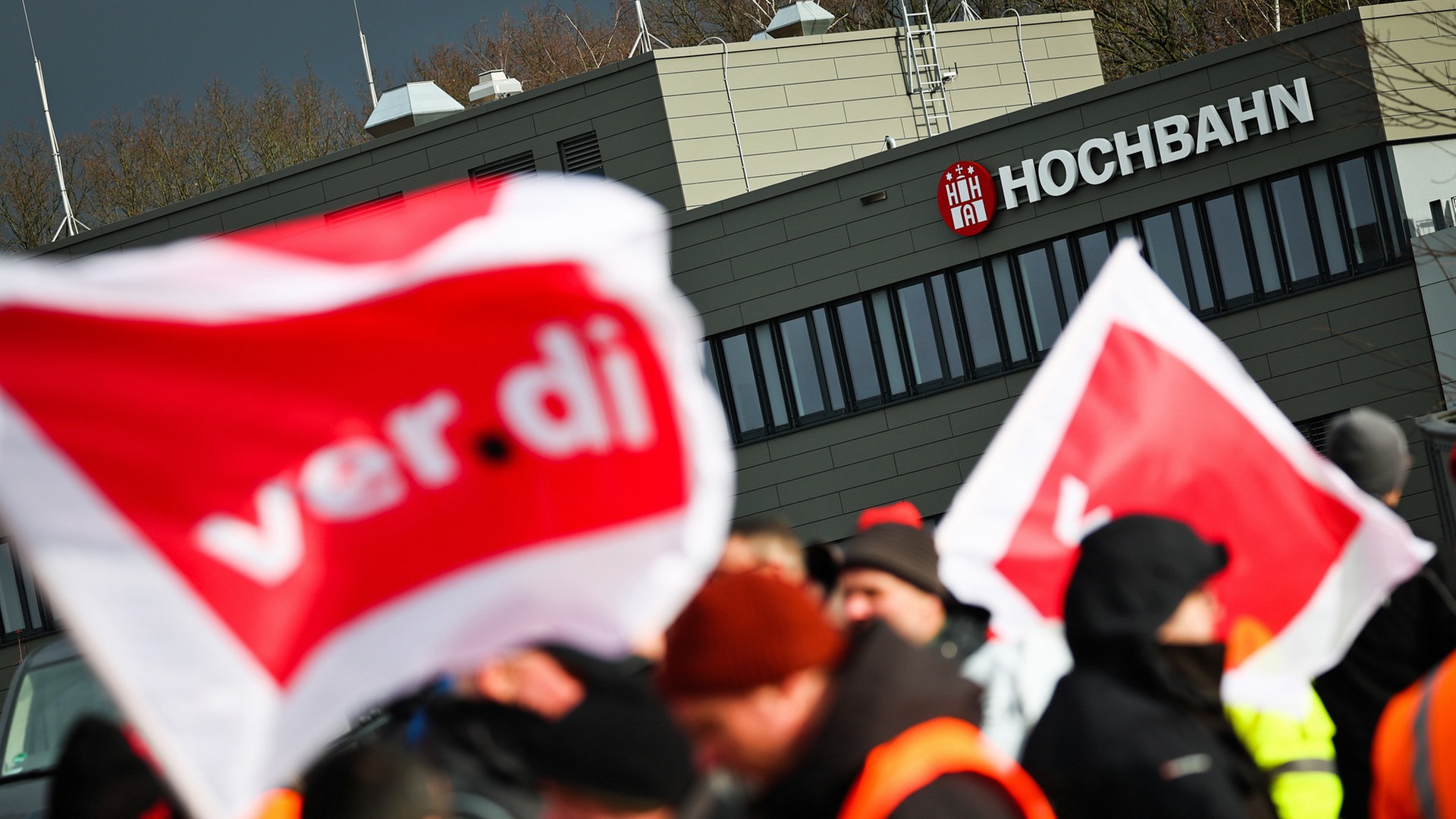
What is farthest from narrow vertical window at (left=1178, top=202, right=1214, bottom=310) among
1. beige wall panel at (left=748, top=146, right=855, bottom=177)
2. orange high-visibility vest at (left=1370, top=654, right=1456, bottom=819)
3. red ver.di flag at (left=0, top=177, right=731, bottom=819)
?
red ver.di flag at (left=0, top=177, right=731, bottom=819)

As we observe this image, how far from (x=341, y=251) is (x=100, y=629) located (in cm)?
85

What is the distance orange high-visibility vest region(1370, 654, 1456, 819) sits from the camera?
2.72 meters

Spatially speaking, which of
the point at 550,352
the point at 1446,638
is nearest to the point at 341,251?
the point at 550,352

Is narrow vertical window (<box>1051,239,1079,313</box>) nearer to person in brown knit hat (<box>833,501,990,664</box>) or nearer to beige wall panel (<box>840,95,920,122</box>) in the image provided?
beige wall panel (<box>840,95,920,122</box>)

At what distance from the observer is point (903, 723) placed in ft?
8.97

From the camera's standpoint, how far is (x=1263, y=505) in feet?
14.8

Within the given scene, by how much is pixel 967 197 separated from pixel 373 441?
21.0 m

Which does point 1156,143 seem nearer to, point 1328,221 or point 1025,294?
point 1328,221

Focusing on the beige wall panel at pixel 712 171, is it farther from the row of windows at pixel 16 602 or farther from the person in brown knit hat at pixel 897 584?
the person in brown knit hat at pixel 897 584

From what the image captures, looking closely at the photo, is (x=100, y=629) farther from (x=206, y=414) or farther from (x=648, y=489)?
(x=648, y=489)

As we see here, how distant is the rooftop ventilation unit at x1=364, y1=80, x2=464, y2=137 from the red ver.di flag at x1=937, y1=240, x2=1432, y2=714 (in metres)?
24.7

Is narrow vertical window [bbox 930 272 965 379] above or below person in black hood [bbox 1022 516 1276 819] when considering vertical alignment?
above

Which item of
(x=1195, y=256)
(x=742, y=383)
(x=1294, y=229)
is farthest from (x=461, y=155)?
(x=1294, y=229)

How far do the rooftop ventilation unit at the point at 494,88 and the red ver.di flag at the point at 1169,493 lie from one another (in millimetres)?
24990
